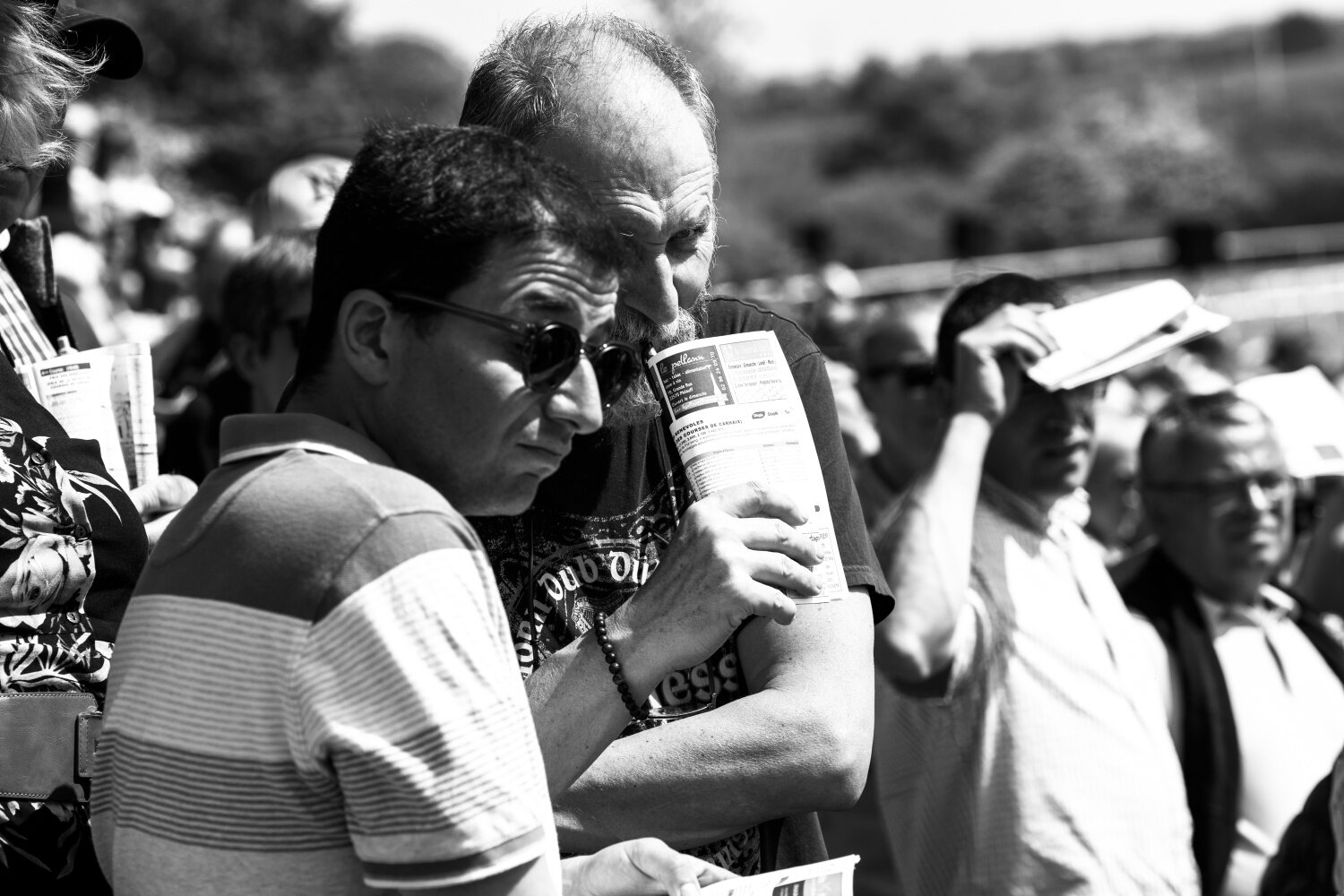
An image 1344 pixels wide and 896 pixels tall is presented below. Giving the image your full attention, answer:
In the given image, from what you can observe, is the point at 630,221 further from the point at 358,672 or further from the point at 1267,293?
the point at 1267,293

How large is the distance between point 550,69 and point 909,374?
3525mm

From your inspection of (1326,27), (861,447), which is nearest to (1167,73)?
(1326,27)

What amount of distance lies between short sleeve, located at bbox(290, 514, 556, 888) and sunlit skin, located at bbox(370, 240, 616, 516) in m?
0.20

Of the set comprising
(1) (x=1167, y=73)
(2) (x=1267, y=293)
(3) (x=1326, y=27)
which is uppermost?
(3) (x=1326, y=27)

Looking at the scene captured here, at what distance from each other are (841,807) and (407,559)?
93 cm

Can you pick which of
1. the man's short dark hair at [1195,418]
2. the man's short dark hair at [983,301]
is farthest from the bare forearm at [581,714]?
the man's short dark hair at [1195,418]

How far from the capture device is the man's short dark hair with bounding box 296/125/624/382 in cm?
147

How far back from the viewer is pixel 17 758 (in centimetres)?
185

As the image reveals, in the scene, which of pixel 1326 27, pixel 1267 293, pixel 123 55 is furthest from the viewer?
pixel 1326 27

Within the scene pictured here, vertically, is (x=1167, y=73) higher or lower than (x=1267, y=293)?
higher

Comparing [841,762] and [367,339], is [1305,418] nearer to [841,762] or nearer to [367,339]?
[841,762]

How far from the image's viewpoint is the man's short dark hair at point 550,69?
2.17 m

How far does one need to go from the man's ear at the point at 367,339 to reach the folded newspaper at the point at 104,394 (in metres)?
0.78

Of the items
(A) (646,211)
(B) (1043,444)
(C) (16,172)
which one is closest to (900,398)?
(B) (1043,444)
